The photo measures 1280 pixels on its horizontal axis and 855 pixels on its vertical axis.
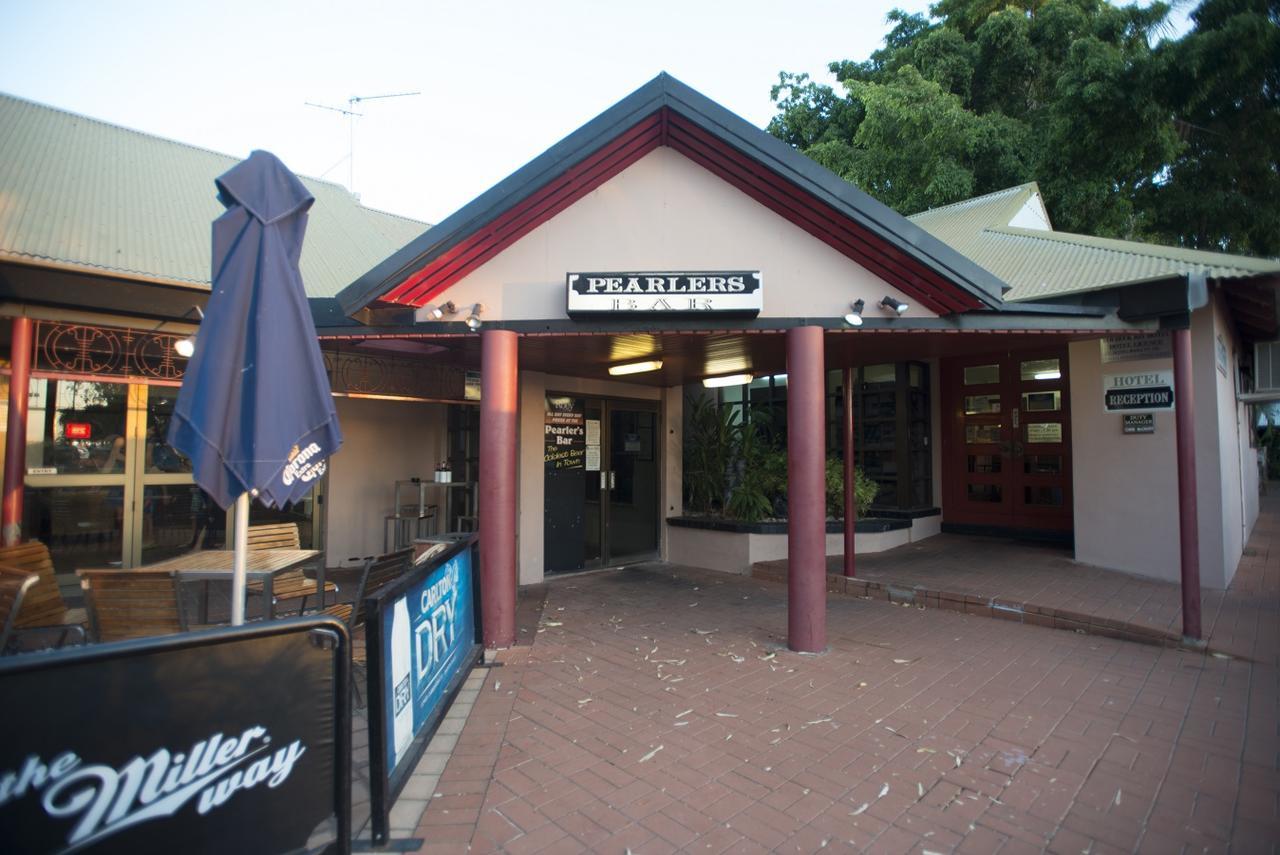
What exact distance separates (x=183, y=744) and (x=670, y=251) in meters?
4.58

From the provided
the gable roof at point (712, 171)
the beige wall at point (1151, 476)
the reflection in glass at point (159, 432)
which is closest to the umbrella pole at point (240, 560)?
the gable roof at point (712, 171)

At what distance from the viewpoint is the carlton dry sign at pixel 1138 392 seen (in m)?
7.04

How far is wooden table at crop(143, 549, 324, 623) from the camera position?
438cm

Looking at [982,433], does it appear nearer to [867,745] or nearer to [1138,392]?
[1138,392]

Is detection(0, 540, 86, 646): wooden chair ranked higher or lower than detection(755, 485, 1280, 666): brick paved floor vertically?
higher

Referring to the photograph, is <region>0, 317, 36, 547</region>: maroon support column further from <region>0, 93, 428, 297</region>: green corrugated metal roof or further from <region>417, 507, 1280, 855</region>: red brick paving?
<region>417, 507, 1280, 855</region>: red brick paving

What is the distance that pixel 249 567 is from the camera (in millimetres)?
4770

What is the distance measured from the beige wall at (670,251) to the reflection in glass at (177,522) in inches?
170

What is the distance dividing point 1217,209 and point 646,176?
1435 cm

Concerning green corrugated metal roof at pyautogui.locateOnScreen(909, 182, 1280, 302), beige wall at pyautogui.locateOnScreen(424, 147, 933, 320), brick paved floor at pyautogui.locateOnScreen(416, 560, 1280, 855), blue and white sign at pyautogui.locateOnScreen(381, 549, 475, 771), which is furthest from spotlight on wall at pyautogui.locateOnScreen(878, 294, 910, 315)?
blue and white sign at pyautogui.locateOnScreen(381, 549, 475, 771)

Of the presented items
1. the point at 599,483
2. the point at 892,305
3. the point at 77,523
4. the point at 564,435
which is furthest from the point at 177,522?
Result: the point at 892,305

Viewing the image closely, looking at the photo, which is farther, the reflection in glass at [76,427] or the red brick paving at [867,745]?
the reflection in glass at [76,427]

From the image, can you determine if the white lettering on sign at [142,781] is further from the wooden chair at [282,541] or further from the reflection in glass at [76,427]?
the reflection in glass at [76,427]

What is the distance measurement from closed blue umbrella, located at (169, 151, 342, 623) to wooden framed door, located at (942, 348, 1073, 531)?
380 inches
